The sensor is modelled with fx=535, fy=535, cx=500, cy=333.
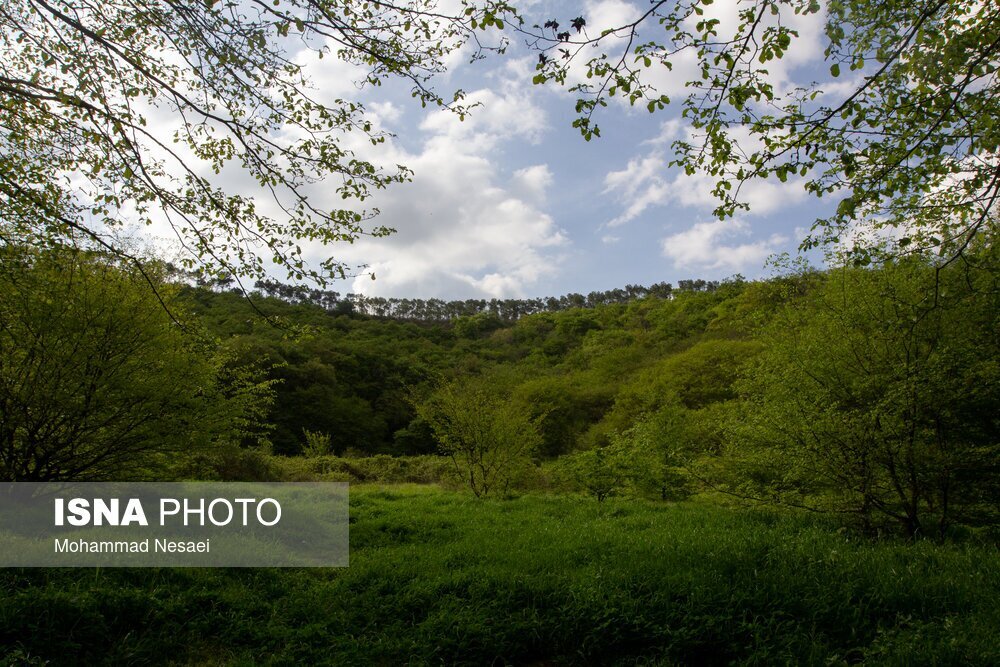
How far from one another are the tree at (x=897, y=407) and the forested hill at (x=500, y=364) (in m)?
11.9

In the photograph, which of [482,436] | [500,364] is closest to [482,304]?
[500,364]

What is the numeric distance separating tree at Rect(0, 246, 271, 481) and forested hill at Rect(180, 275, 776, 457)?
10.8 metres

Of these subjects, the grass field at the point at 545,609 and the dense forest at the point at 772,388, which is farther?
the dense forest at the point at 772,388

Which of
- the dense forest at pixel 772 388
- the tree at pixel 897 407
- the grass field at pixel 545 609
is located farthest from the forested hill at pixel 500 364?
the grass field at pixel 545 609

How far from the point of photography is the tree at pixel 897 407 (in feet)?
26.2

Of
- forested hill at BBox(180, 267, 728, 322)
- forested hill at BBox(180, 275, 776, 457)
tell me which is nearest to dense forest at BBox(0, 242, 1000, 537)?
forested hill at BBox(180, 275, 776, 457)

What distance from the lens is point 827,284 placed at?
10078 mm

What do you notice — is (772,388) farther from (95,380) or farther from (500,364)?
(500,364)

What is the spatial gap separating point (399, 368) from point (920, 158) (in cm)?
4945

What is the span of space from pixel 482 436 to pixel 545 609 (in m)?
12.1

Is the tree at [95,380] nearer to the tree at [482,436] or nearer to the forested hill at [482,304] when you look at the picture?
the tree at [482,436]

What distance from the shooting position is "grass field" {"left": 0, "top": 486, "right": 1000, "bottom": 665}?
177 inches

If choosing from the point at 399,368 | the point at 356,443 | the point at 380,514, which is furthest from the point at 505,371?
the point at 380,514

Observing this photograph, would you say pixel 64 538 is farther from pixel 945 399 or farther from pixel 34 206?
pixel 945 399
